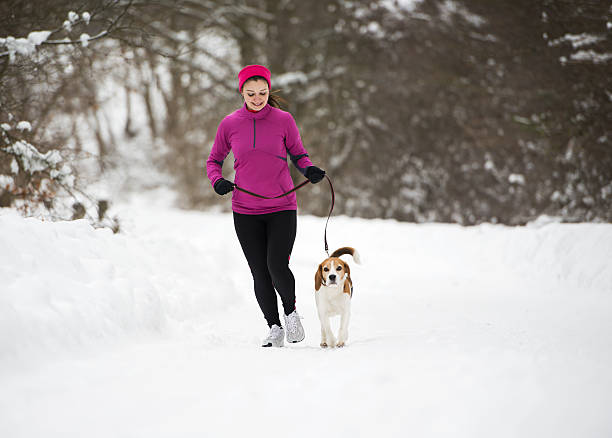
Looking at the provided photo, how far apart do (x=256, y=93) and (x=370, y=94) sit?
1296 centimetres

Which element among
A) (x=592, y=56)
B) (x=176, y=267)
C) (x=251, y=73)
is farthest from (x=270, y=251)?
(x=592, y=56)

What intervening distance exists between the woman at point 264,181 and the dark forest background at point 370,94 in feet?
11.6

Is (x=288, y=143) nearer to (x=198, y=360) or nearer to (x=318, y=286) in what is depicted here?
(x=318, y=286)

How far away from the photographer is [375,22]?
51.9 ft

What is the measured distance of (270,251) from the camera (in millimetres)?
4617

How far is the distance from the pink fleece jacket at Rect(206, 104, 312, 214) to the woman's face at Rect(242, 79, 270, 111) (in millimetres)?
55

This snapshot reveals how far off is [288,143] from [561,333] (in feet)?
9.33

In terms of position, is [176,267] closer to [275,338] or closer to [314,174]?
[275,338]

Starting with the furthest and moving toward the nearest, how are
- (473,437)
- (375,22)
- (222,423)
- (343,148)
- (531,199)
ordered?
1. (343,148)
2. (375,22)
3. (531,199)
4. (222,423)
5. (473,437)

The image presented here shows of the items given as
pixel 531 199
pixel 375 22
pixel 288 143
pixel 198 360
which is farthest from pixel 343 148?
pixel 198 360

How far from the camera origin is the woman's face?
445 cm

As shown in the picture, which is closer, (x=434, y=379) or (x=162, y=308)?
(x=434, y=379)

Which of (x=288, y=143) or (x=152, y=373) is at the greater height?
(x=288, y=143)

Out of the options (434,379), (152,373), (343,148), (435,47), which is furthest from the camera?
(343,148)
